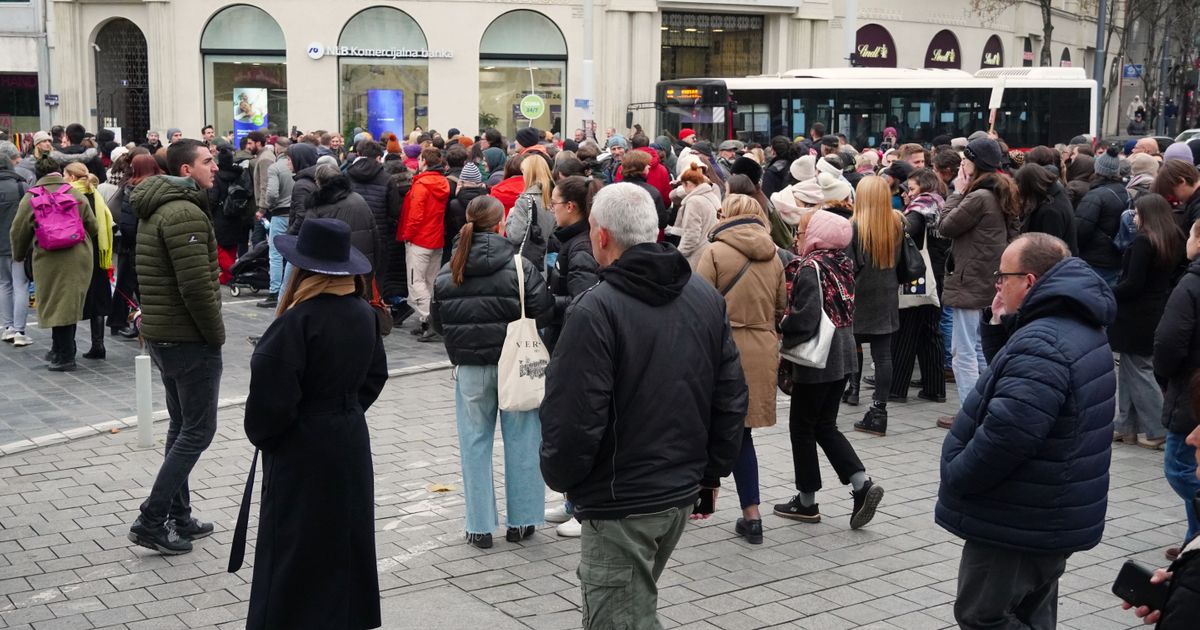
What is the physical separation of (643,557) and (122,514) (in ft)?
13.5

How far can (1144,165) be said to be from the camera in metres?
10.8

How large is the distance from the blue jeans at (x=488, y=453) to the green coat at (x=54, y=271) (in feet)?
18.9

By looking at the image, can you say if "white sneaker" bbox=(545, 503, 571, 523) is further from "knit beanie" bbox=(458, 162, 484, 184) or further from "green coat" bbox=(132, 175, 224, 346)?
"knit beanie" bbox=(458, 162, 484, 184)

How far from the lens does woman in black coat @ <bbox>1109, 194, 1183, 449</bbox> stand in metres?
8.54

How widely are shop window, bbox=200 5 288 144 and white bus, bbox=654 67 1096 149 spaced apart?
43.0 ft

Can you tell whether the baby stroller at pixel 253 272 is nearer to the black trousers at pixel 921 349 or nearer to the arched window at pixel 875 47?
the black trousers at pixel 921 349

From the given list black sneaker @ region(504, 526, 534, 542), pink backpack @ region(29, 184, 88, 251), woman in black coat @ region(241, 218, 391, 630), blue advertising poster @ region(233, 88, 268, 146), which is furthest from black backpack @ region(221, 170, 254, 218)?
blue advertising poster @ region(233, 88, 268, 146)

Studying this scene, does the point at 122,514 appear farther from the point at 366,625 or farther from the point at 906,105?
the point at 906,105

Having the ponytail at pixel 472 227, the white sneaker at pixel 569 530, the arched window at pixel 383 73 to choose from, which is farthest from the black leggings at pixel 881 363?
the arched window at pixel 383 73

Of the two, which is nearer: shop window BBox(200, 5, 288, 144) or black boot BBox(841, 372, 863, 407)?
black boot BBox(841, 372, 863, 407)

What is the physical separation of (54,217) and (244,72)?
1057 inches

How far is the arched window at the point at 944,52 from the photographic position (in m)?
45.5

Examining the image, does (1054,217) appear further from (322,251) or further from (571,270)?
(322,251)

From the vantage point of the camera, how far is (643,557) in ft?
14.5
